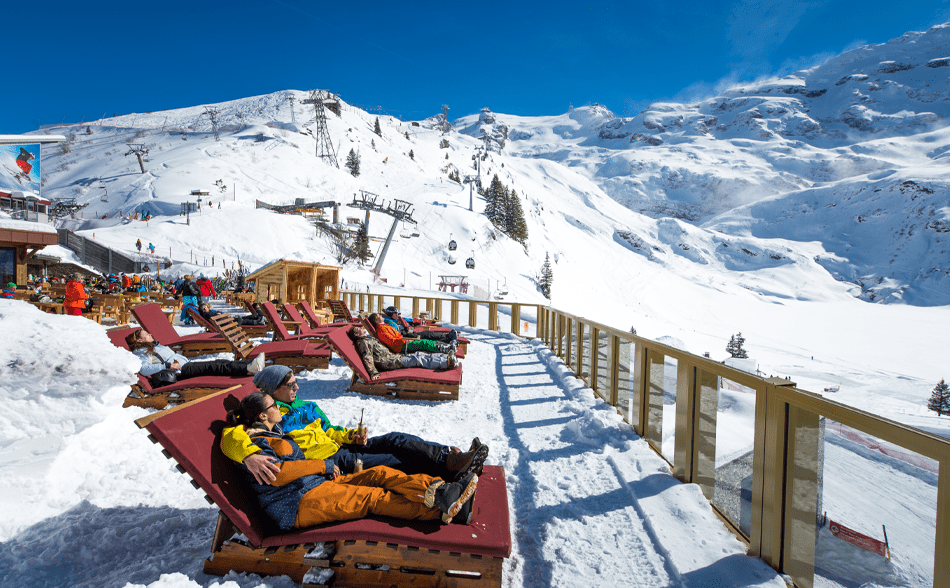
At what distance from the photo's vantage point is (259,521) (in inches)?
84.8

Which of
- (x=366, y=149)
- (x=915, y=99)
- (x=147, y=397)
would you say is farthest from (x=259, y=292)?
(x=915, y=99)

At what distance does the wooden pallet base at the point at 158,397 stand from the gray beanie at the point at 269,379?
2107mm

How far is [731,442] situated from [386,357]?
14.0 ft

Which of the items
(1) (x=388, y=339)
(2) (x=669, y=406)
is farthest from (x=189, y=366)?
(2) (x=669, y=406)

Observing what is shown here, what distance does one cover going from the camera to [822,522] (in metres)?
1.91

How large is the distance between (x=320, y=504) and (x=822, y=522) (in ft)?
7.56

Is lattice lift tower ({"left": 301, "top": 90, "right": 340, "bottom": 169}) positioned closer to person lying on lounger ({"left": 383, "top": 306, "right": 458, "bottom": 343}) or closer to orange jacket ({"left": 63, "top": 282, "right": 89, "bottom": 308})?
orange jacket ({"left": 63, "top": 282, "right": 89, "bottom": 308})

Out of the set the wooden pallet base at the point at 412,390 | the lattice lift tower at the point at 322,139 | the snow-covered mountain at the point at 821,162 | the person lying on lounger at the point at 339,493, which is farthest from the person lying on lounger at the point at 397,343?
the snow-covered mountain at the point at 821,162

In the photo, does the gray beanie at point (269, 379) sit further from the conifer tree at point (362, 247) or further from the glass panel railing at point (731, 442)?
the conifer tree at point (362, 247)

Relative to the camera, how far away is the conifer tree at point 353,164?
62.9 m

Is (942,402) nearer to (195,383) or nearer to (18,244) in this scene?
(195,383)

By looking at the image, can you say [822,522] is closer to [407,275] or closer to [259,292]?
[259,292]

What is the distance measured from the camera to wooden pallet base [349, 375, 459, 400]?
5.48m

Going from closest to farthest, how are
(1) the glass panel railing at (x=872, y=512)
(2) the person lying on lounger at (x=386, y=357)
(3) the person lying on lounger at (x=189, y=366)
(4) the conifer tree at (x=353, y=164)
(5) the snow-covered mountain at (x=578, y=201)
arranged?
(1) the glass panel railing at (x=872, y=512) < (3) the person lying on lounger at (x=189, y=366) < (2) the person lying on lounger at (x=386, y=357) < (5) the snow-covered mountain at (x=578, y=201) < (4) the conifer tree at (x=353, y=164)
